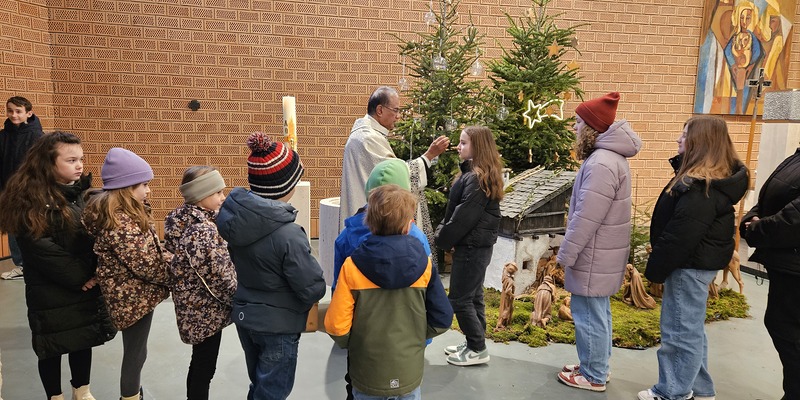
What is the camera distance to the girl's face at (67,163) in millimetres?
2771

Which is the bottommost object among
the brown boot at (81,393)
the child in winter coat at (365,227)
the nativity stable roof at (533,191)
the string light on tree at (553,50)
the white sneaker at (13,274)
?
the white sneaker at (13,274)

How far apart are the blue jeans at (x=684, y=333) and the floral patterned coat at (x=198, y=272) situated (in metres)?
2.36

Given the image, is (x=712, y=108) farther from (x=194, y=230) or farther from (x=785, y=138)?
(x=194, y=230)

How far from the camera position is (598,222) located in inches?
126

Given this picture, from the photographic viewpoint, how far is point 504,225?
5176mm

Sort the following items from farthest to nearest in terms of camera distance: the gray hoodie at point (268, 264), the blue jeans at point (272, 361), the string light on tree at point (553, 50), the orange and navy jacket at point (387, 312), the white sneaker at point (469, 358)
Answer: the string light on tree at point (553, 50) < the white sneaker at point (469, 358) < the blue jeans at point (272, 361) < the gray hoodie at point (268, 264) < the orange and navy jacket at point (387, 312)

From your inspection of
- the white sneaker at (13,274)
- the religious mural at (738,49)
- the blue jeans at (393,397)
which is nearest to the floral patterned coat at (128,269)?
the blue jeans at (393,397)

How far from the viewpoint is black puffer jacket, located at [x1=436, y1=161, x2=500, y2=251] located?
3.53 m

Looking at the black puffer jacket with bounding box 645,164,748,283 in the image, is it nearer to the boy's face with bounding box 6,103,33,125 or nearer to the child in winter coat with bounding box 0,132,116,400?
the child in winter coat with bounding box 0,132,116,400

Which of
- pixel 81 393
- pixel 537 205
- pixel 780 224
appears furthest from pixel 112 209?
pixel 537 205

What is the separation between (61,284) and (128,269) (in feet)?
1.20

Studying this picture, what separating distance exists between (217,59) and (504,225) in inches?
168

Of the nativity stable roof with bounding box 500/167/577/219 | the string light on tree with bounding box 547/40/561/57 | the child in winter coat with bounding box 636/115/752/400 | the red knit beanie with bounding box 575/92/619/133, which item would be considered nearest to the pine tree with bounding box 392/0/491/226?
the nativity stable roof with bounding box 500/167/577/219

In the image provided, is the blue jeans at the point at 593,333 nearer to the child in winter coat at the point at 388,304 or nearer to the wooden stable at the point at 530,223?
the child in winter coat at the point at 388,304
